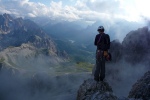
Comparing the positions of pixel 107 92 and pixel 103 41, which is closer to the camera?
pixel 107 92

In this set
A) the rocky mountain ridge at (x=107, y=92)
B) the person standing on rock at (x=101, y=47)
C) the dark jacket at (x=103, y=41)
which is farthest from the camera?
the person standing on rock at (x=101, y=47)

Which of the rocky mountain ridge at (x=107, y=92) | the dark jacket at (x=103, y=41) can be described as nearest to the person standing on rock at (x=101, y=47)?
the dark jacket at (x=103, y=41)

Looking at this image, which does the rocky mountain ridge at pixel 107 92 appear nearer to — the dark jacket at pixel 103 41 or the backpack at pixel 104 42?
the backpack at pixel 104 42

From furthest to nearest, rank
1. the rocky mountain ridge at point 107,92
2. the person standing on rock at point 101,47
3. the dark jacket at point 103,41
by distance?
1. the person standing on rock at point 101,47
2. the dark jacket at point 103,41
3. the rocky mountain ridge at point 107,92

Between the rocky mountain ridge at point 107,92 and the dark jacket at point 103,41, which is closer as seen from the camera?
the rocky mountain ridge at point 107,92

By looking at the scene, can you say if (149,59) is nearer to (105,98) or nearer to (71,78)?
(105,98)

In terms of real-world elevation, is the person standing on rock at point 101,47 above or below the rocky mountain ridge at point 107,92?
above

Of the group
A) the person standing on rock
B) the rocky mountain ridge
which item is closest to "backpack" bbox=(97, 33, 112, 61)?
the person standing on rock

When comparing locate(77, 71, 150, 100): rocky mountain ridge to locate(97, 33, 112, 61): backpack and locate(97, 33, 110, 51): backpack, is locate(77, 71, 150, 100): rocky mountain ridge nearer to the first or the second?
locate(97, 33, 112, 61): backpack

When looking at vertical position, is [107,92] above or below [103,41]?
below

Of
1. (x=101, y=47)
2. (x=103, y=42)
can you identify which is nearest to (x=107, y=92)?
(x=101, y=47)

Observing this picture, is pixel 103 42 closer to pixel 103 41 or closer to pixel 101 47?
pixel 103 41

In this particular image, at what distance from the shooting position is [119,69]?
87938mm

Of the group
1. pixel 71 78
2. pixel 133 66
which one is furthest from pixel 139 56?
pixel 71 78
